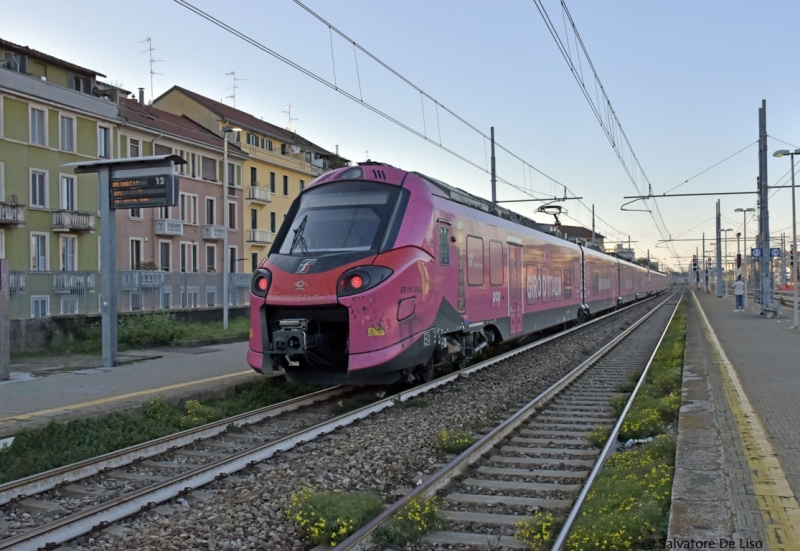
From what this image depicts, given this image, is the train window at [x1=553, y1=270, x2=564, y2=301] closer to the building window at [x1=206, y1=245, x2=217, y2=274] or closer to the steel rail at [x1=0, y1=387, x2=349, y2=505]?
the steel rail at [x1=0, y1=387, x2=349, y2=505]

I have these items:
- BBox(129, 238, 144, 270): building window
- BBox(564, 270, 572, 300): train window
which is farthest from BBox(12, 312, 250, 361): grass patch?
BBox(129, 238, 144, 270): building window

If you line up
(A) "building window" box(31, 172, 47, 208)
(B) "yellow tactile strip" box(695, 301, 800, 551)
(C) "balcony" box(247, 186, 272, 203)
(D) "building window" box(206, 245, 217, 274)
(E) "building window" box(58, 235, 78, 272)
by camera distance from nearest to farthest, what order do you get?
(B) "yellow tactile strip" box(695, 301, 800, 551) < (A) "building window" box(31, 172, 47, 208) < (E) "building window" box(58, 235, 78, 272) < (D) "building window" box(206, 245, 217, 274) < (C) "balcony" box(247, 186, 272, 203)

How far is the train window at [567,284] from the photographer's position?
22109 mm

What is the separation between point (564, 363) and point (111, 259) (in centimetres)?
922

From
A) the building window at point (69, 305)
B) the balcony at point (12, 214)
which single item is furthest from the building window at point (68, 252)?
the building window at point (69, 305)

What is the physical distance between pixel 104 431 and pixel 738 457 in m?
6.29

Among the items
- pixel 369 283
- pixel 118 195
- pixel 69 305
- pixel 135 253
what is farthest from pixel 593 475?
pixel 135 253

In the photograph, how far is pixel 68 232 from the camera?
32.8 metres

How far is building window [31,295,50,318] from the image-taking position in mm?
16000

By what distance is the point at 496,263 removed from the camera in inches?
564

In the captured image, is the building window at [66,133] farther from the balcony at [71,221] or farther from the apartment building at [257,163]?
the apartment building at [257,163]

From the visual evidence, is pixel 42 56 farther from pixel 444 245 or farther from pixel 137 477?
pixel 137 477

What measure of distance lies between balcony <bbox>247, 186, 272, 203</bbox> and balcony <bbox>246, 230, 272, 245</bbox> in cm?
207

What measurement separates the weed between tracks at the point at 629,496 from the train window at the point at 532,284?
7401mm
